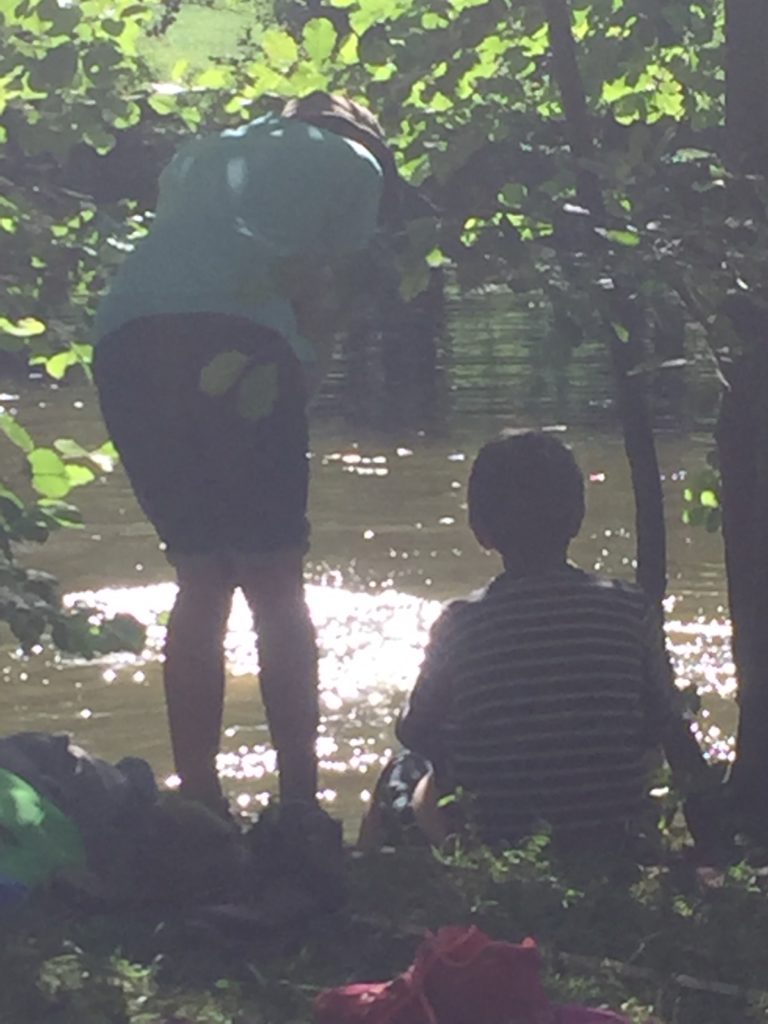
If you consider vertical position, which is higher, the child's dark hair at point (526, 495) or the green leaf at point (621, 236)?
the green leaf at point (621, 236)

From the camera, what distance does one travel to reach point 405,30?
4766 millimetres

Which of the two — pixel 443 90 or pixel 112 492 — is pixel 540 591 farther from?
pixel 112 492

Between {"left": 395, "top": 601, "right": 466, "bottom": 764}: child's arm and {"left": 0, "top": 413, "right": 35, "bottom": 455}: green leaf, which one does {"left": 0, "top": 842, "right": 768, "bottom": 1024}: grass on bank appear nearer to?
{"left": 395, "top": 601, "right": 466, "bottom": 764}: child's arm

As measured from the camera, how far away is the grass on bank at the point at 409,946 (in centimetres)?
323

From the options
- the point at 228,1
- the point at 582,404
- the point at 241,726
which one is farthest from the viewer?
the point at 582,404

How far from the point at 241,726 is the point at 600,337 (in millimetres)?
2888

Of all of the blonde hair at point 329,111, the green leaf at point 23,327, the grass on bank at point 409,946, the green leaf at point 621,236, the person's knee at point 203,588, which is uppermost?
the blonde hair at point 329,111

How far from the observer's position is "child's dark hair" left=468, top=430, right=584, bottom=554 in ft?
13.6

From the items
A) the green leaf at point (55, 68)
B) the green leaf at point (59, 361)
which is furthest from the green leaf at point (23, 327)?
the green leaf at point (55, 68)

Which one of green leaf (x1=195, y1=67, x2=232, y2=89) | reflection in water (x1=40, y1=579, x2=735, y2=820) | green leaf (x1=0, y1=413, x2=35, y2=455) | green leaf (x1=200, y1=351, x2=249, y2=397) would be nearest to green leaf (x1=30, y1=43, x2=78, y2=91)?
green leaf (x1=195, y1=67, x2=232, y2=89)

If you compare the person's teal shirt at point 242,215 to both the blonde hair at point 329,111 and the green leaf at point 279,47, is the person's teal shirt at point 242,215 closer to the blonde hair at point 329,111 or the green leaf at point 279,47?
the blonde hair at point 329,111

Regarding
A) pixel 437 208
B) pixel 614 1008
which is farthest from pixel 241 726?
pixel 614 1008

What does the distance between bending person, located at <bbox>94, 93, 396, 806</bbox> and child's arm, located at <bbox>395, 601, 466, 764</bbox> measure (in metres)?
0.27

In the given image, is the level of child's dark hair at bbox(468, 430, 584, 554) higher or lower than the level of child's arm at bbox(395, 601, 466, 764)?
higher
